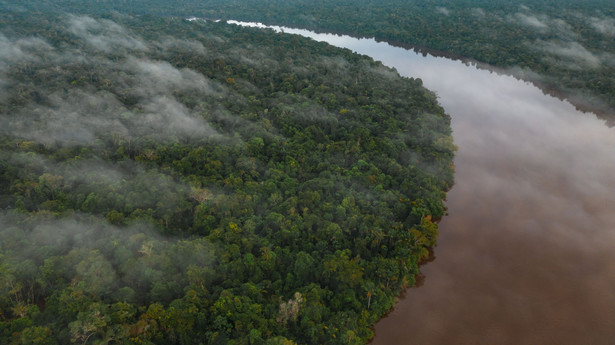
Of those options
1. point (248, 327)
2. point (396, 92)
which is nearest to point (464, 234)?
point (248, 327)

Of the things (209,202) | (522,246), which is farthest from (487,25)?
(209,202)

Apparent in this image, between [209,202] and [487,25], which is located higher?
[487,25]

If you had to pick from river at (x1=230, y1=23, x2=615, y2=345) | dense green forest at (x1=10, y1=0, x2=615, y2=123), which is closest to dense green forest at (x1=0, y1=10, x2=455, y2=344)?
river at (x1=230, y1=23, x2=615, y2=345)

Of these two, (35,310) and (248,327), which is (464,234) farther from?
(35,310)

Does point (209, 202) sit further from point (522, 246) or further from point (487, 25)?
point (487, 25)

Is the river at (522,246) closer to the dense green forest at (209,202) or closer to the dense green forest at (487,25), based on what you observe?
the dense green forest at (209,202)

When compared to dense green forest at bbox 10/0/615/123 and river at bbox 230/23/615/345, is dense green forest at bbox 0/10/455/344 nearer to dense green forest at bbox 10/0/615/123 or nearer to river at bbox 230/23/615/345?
river at bbox 230/23/615/345

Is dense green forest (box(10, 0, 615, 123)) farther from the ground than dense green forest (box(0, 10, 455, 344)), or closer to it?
Result: farther from the ground
